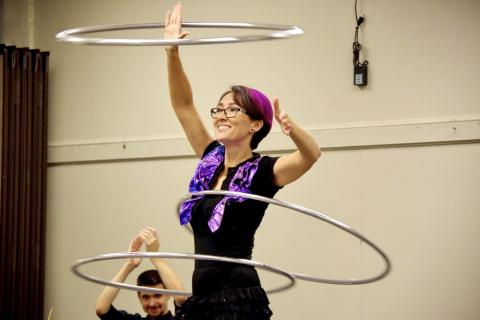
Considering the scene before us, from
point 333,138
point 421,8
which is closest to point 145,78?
point 333,138

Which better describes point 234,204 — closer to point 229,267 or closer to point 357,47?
point 229,267

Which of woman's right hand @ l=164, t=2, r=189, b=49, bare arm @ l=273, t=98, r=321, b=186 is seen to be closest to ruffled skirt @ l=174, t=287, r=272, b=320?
bare arm @ l=273, t=98, r=321, b=186

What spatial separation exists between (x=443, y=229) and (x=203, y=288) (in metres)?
2.76

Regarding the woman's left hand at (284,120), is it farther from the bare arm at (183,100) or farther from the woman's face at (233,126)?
the bare arm at (183,100)

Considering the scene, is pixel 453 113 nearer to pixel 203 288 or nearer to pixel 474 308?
pixel 474 308

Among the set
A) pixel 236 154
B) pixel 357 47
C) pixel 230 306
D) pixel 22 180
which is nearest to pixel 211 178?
pixel 236 154

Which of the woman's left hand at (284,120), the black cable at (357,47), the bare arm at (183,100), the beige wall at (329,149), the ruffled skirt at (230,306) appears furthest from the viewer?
the black cable at (357,47)

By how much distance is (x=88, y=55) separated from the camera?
711 cm

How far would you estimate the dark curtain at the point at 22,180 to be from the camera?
22.3 feet

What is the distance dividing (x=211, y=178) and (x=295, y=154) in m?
0.41

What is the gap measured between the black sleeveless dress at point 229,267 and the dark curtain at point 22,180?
4.01m

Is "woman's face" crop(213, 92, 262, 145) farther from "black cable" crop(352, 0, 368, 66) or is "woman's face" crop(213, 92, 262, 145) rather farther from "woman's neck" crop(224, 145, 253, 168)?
"black cable" crop(352, 0, 368, 66)

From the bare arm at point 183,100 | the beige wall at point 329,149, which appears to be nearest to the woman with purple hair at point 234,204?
the bare arm at point 183,100

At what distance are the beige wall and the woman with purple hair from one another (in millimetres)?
2504
